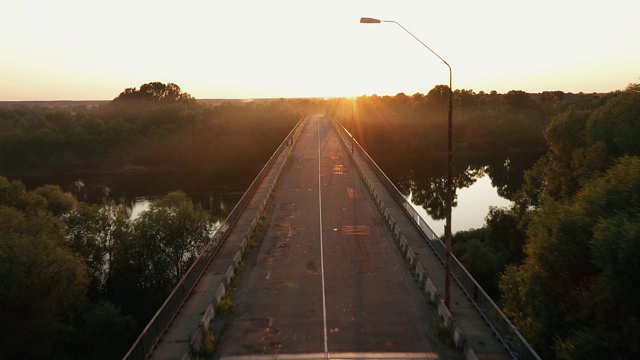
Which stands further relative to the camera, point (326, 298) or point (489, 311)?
point (326, 298)

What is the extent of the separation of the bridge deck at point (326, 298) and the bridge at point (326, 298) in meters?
0.04

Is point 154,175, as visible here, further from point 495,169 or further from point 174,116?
point 495,169

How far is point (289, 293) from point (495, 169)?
65.2 meters

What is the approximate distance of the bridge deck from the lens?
14727 mm

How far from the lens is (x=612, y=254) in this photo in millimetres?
12406

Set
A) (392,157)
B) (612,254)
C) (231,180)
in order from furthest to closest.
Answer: (392,157), (231,180), (612,254)

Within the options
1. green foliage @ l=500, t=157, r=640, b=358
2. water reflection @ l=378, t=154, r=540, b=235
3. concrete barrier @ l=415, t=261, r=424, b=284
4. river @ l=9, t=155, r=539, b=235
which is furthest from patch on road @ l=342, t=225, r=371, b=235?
river @ l=9, t=155, r=539, b=235

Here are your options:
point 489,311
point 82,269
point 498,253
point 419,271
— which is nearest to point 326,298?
point 419,271

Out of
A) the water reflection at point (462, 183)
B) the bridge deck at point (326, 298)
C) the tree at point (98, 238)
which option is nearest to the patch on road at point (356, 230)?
the bridge deck at point (326, 298)

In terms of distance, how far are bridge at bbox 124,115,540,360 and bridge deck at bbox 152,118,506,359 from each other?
4cm

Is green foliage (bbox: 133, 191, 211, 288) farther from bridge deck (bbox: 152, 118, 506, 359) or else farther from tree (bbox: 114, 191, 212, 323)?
bridge deck (bbox: 152, 118, 506, 359)

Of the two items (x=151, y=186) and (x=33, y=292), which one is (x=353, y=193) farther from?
(x=151, y=186)

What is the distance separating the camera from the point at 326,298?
60.6 feet

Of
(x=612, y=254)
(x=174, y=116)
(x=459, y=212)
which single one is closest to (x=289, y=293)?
(x=612, y=254)
